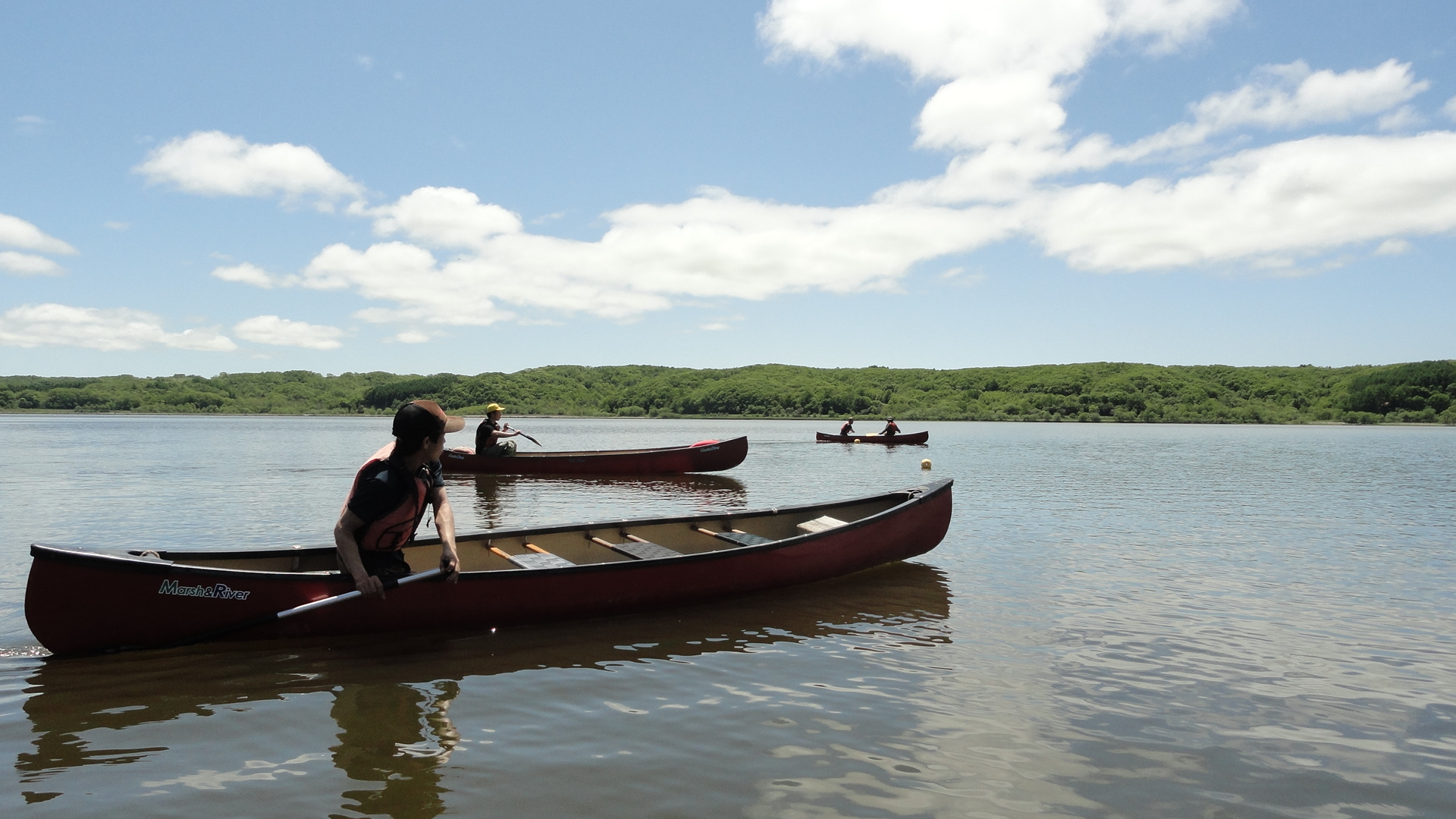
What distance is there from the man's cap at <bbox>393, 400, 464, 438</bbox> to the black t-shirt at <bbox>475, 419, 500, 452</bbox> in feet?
63.5

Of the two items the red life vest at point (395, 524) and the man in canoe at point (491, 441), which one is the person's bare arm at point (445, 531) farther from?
the man in canoe at point (491, 441)

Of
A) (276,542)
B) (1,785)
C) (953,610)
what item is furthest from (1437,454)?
(1,785)

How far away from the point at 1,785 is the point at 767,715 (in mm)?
4904

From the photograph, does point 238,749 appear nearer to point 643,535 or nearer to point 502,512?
point 643,535

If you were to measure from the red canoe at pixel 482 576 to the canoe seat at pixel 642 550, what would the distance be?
22 millimetres

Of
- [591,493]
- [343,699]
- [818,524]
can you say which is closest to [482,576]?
[343,699]

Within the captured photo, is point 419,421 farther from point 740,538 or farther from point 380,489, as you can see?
point 740,538

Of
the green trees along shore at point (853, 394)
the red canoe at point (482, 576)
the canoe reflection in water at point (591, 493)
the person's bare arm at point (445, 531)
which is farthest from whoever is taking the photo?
the green trees along shore at point (853, 394)

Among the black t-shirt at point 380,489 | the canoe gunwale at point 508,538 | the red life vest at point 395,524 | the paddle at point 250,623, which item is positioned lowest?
the paddle at point 250,623

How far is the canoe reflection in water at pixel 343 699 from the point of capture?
515cm

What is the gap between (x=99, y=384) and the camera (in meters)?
158

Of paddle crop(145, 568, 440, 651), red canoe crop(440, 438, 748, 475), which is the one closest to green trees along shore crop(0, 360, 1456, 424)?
red canoe crop(440, 438, 748, 475)

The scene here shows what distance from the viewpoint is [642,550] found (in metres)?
10.2

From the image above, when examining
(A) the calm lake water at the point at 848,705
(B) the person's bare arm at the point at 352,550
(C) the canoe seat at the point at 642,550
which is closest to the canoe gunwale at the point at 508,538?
(B) the person's bare arm at the point at 352,550
